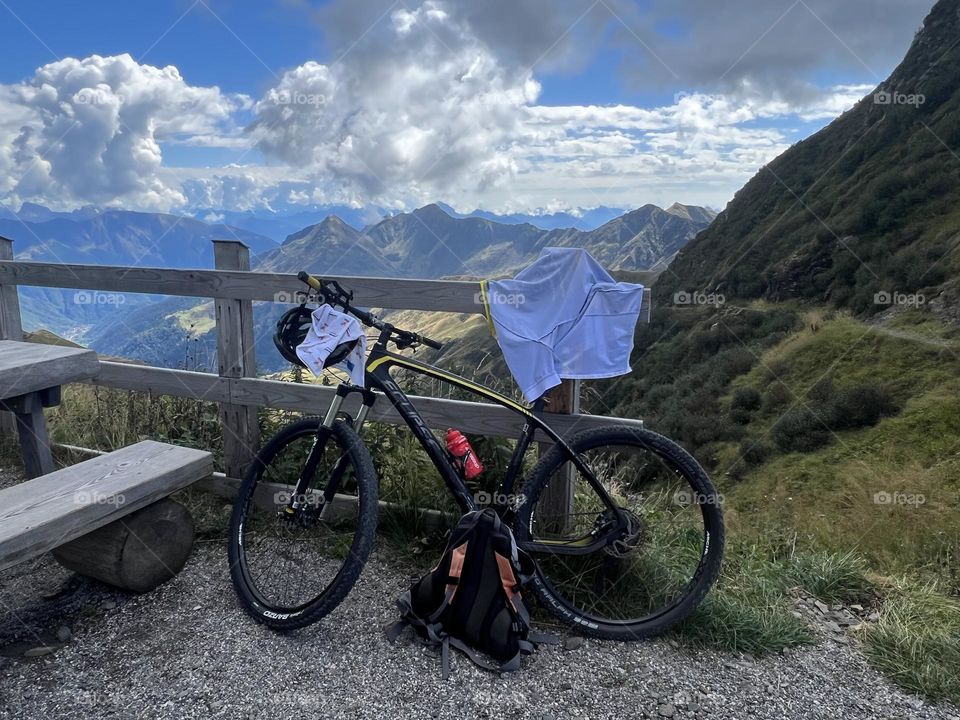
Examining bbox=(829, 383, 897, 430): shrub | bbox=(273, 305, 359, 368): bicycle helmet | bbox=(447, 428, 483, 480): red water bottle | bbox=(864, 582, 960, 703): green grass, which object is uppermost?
bbox=(273, 305, 359, 368): bicycle helmet

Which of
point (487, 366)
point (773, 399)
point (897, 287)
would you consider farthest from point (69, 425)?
point (897, 287)

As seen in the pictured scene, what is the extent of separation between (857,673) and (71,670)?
3461 mm

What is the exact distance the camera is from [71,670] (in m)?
2.95

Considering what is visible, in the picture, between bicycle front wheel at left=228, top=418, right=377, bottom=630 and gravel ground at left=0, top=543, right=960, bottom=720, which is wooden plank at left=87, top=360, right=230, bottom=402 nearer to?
bicycle front wheel at left=228, top=418, right=377, bottom=630

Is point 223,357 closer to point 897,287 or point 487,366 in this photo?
point 487,366

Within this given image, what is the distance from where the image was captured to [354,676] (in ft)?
9.43

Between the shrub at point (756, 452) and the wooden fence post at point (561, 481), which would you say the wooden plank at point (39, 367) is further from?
the shrub at point (756, 452)

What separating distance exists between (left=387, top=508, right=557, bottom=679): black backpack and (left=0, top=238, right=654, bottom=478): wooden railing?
0.86 m

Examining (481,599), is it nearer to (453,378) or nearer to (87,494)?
(453,378)

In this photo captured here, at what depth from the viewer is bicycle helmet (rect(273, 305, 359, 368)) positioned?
3.37 metres

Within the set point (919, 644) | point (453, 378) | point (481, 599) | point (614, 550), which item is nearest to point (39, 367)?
point (453, 378)

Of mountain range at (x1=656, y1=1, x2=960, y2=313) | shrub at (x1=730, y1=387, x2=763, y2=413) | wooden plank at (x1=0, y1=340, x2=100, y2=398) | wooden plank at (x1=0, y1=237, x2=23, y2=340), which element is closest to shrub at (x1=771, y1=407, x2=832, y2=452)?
shrub at (x1=730, y1=387, x2=763, y2=413)

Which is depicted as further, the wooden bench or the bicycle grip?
the bicycle grip

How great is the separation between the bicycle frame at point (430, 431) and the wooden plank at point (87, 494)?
0.74m
